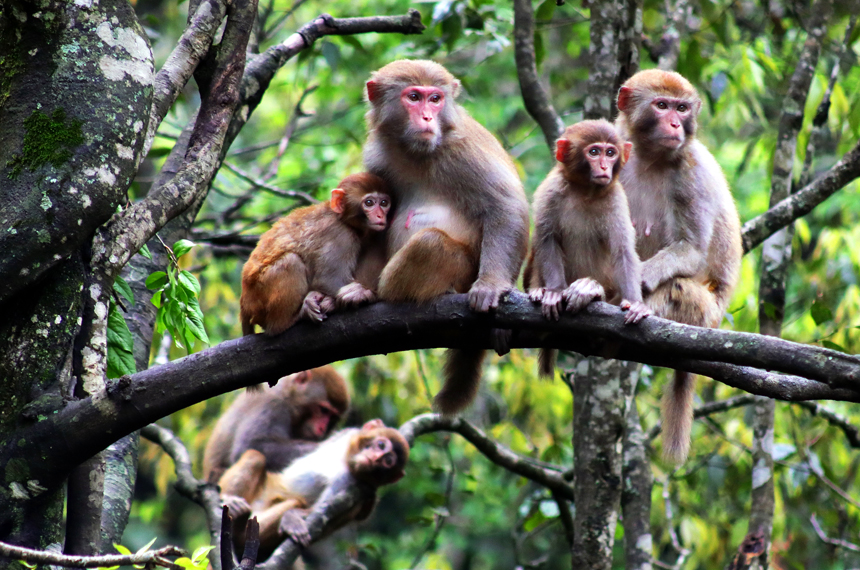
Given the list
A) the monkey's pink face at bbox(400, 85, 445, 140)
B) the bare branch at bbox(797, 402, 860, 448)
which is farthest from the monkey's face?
the bare branch at bbox(797, 402, 860, 448)

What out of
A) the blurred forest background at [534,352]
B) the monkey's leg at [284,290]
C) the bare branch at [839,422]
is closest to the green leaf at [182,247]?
the monkey's leg at [284,290]

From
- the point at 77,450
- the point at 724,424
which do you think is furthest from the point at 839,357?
the point at 724,424

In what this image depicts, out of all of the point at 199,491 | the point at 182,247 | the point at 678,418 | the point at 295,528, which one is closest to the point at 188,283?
the point at 182,247

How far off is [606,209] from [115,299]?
2.31 m

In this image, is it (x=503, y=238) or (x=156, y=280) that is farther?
(x=503, y=238)

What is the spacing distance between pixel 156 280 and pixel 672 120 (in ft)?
8.73

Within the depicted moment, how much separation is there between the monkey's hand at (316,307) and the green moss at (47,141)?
1175 mm

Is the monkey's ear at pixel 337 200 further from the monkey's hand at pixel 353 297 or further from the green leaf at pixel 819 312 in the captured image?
the green leaf at pixel 819 312

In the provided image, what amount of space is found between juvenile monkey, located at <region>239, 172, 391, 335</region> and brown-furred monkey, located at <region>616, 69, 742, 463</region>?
4.54 ft

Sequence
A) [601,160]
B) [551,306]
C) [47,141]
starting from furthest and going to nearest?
[601,160] < [551,306] < [47,141]

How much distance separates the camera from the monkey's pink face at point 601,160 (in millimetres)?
3885

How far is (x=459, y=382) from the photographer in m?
4.41

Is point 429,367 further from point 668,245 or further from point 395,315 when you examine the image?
point 395,315

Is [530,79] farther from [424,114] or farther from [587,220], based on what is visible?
[587,220]
